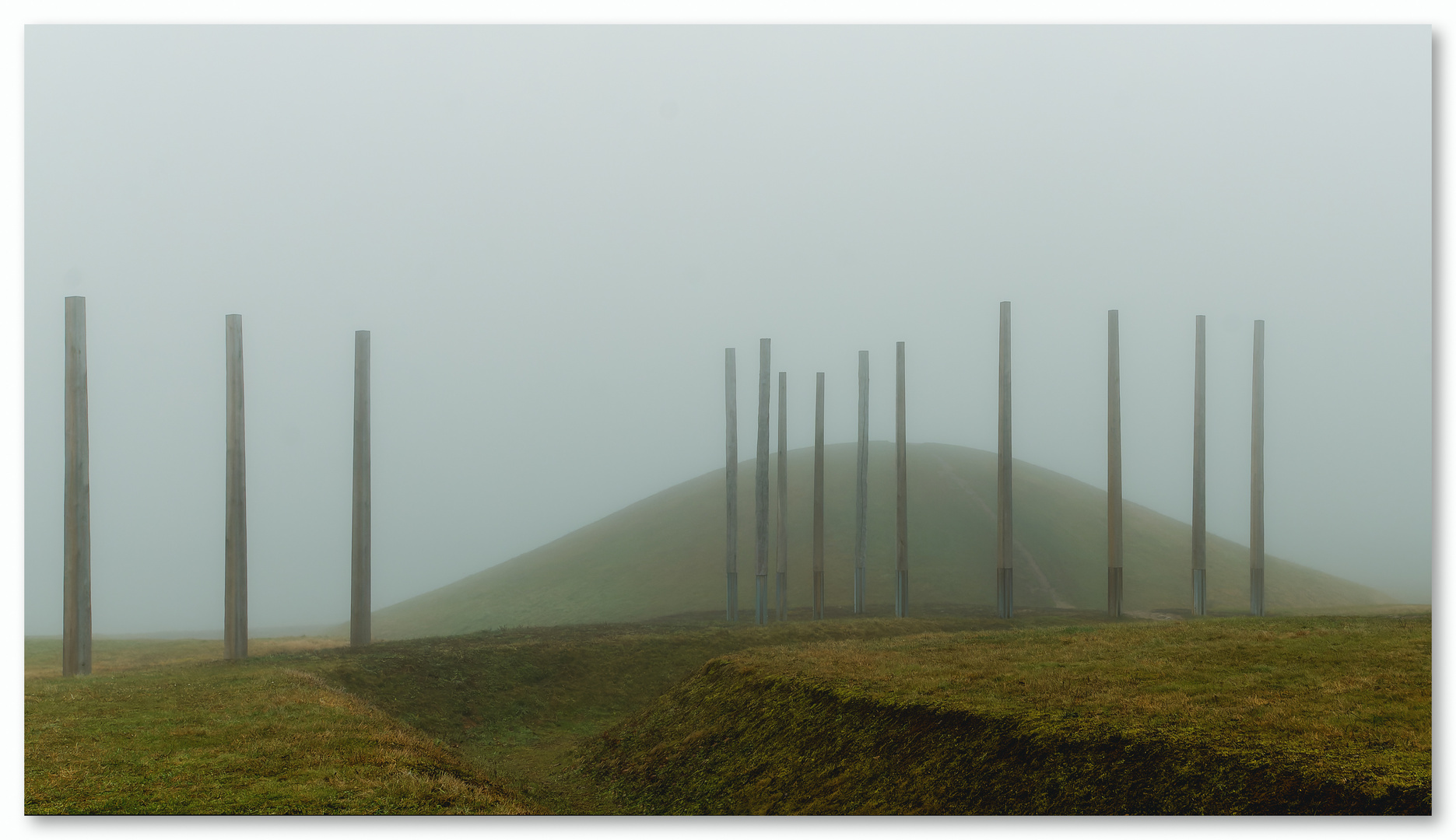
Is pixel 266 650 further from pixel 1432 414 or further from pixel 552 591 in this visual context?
pixel 1432 414

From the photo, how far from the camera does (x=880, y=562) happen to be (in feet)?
167

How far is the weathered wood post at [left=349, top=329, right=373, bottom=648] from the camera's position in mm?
25297

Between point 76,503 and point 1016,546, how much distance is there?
43.9m

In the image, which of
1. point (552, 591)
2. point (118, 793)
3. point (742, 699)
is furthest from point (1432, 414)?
point (552, 591)

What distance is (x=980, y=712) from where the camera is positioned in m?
11.6

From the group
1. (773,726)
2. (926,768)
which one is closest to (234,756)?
(773,726)

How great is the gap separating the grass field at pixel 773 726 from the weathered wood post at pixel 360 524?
2146 mm

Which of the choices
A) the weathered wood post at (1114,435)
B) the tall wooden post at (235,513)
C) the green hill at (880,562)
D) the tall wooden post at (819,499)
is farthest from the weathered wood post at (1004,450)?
the tall wooden post at (235,513)

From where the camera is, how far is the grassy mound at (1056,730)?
30.0 feet

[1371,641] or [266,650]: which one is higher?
[1371,641]

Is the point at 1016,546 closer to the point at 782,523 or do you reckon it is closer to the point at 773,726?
the point at 782,523

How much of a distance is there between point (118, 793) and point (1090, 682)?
12888 millimetres

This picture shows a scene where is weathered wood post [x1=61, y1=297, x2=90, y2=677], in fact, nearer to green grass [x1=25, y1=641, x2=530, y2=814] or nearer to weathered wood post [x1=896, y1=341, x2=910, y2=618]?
green grass [x1=25, y1=641, x2=530, y2=814]

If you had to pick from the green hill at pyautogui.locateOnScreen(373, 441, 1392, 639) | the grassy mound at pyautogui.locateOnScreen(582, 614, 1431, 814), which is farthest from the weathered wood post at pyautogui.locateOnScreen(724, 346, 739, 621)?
the grassy mound at pyautogui.locateOnScreen(582, 614, 1431, 814)
